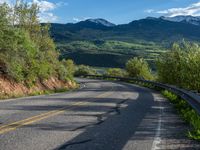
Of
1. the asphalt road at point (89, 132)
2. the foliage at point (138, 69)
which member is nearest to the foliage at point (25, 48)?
the asphalt road at point (89, 132)

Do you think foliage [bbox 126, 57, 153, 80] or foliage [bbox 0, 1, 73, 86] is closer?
foliage [bbox 0, 1, 73, 86]

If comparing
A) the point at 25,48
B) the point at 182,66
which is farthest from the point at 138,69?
the point at 25,48

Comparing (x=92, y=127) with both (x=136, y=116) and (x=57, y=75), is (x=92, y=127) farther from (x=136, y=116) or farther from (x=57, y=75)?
(x=57, y=75)

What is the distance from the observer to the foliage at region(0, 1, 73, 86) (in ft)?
86.8

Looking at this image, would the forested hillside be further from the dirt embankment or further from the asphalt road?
the asphalt road

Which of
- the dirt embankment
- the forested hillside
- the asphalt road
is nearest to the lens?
the asphalt road

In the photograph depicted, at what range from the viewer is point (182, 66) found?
34.8 m

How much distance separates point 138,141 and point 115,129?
166 centimetres

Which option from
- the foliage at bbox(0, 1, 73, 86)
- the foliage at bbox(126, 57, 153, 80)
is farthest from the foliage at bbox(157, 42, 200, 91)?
the foliage at bbox(126, 57, 153, 80)

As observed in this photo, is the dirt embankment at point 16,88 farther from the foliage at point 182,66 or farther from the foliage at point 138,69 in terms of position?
the foliage at point 138,69

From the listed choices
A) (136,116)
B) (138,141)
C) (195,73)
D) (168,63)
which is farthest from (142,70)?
(138,141)

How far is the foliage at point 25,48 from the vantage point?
26469 millimetres

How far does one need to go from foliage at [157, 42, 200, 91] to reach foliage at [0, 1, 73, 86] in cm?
1052

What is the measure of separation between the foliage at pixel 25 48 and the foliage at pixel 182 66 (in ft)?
34.5
